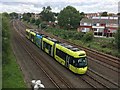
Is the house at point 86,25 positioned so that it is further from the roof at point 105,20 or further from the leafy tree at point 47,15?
the leafy tree at point 47,15

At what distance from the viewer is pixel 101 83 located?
2517 centimetres

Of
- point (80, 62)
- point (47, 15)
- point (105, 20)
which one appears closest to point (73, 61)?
point (80, 62)

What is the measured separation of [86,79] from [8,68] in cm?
1038

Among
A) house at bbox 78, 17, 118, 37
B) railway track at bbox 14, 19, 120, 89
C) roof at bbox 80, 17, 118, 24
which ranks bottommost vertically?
railway track at bbox 14, 19, 120, 89

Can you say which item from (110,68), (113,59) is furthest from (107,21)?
(110,68)

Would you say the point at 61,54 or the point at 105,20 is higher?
the point at 105,20

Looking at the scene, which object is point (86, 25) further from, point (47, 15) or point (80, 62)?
point (80, 62)

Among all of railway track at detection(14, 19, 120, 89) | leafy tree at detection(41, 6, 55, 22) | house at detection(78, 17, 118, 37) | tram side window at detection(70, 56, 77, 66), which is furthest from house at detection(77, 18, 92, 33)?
tram side window at detection(70, 56, 77, 66)

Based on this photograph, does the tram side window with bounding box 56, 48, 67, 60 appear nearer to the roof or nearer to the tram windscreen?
the tram windscreen

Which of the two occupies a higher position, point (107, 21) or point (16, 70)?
point (107, 21)

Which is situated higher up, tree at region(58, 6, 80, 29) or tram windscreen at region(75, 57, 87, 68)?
tree at region(58, 6, 80, 29)

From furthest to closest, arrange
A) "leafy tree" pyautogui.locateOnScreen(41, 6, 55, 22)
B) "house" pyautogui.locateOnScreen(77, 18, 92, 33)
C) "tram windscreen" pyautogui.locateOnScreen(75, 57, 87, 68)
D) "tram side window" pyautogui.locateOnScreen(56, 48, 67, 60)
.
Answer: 1. "leafy tree" pyautogui.locateOnScreen(41, 6, 55, 22)
2. "house" pyautogui.locateOnScreen(77, 18, 92, 33)
3. "tram side window" pyautogui.locateOnScreen(56, 48, 67, 60)
4. "tram windscreen" pyautogui.locateOnScreen(75, 57, 87, 68)

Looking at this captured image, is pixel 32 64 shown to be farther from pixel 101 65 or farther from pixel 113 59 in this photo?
pixel 113 59

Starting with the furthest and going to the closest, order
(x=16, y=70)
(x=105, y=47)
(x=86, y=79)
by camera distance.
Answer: (x=105, y=47)
(x=16, y=70)
(x=86, y=79)
